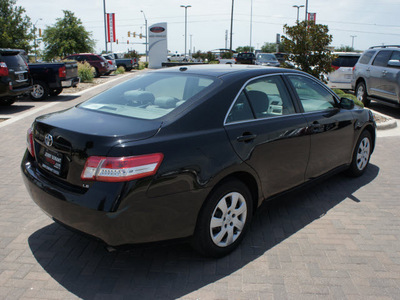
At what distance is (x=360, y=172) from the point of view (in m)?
5.76

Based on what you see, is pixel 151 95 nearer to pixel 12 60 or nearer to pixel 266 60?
pixel 12 60

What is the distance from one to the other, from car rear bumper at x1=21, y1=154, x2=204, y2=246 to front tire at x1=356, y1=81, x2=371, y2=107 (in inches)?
434

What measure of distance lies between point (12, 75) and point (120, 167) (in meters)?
9.92

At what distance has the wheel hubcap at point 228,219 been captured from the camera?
10.9ft

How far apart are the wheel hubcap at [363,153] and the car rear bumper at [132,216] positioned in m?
3.38

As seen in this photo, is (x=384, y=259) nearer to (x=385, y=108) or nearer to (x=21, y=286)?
(x=21, y=286)

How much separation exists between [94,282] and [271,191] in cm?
184

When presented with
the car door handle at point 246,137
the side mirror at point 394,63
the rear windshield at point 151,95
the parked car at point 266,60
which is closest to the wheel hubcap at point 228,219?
the car door handle at point 246,137

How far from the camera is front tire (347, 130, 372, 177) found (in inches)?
217

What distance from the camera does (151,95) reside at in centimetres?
379

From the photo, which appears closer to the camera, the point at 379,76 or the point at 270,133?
the point at 270,133

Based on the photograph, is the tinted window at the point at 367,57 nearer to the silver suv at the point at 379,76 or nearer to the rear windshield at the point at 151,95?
the silver suv at the point at 379,76

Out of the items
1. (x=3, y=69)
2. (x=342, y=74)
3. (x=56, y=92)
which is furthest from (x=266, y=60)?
(x=3, y=69)

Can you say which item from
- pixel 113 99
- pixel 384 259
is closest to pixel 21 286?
pixel 113 99
